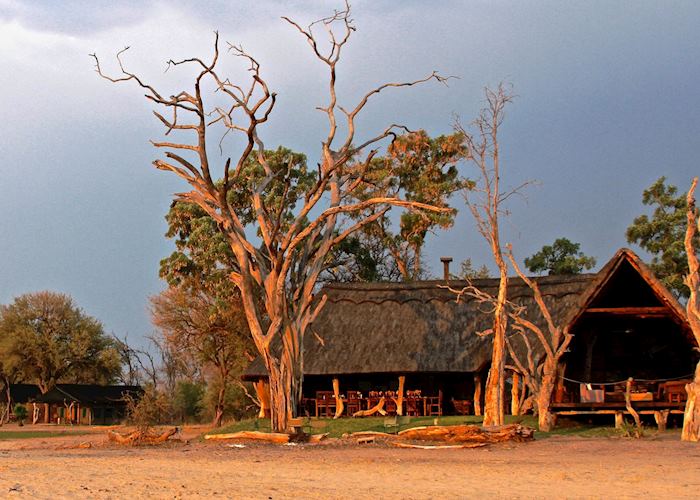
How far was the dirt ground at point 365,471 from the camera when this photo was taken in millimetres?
11141

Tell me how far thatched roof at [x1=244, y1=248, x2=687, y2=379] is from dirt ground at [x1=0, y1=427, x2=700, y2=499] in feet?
27.2

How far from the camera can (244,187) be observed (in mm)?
39688

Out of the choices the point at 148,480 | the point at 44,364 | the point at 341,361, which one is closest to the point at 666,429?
the point at 341,361

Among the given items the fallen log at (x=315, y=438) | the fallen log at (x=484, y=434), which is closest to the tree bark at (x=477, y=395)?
the fallen log at (x=315, y=438)

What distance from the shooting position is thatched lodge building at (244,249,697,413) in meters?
26.9

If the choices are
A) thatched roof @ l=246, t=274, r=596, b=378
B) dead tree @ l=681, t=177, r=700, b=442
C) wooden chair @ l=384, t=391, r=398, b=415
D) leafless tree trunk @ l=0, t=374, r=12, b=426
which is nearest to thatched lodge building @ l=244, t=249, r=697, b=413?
thatched roof @ l=246, t=274, r=596, b=378

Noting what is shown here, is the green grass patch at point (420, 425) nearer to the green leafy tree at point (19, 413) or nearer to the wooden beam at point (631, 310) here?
the wooden beam at point (631, 310)

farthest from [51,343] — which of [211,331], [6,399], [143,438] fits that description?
[143,438]

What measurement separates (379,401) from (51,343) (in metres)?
35.5

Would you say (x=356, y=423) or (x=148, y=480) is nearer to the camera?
(x=148, y=480)

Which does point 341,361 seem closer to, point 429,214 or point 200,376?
point 429,214

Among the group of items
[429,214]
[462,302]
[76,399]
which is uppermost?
[429,214]

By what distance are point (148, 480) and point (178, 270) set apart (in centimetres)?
2668

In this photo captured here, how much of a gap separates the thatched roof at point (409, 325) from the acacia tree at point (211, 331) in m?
7.49
